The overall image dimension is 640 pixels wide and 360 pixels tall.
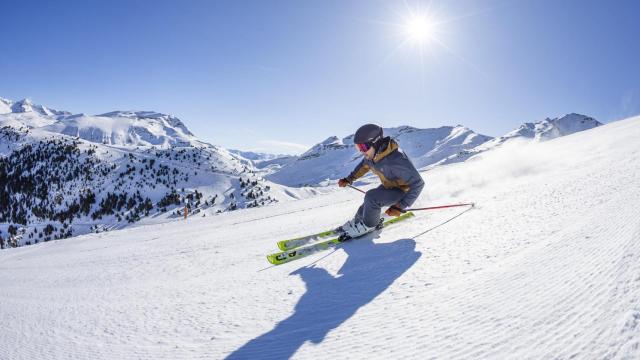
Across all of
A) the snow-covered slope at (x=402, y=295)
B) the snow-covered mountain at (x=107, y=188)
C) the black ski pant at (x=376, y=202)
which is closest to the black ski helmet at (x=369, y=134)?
the black ski pant at (x=376, y=202)

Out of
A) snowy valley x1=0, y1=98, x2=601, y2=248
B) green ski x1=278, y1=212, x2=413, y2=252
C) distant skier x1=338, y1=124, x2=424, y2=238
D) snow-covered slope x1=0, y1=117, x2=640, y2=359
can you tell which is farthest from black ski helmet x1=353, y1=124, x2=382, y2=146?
snowy valley x1=0, y1=98, x2=601, y2=248

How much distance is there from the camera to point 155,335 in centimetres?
247

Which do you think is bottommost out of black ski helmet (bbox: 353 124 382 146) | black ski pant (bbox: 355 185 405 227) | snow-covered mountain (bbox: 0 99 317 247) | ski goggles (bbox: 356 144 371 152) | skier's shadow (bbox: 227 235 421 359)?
skier's shadow (bbox: 227 235 421 359)

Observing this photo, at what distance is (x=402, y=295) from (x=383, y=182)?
305 cm

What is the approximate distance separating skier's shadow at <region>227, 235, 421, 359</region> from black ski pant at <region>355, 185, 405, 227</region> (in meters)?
0.79

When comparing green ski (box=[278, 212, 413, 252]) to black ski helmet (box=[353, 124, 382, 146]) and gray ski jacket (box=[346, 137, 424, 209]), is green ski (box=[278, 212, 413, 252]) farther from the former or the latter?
black ski helmet (box=[353, 124, 382, 146])

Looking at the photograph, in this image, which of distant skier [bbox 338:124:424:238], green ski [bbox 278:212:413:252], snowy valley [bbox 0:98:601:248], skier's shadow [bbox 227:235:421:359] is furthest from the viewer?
snowy valley [bbox 0:98:601:248]

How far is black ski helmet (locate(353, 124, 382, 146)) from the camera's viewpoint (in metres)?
5.45

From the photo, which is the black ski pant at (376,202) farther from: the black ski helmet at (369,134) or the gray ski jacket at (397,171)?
the black ski helmet at (369,134)

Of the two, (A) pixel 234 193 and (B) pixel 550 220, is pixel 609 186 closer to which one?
(B) pixel 550 220

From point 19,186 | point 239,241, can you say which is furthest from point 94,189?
point 239,241

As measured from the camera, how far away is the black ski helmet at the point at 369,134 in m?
5.45

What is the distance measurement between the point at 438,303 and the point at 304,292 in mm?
1190

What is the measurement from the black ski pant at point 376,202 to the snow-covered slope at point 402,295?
1.38ft
